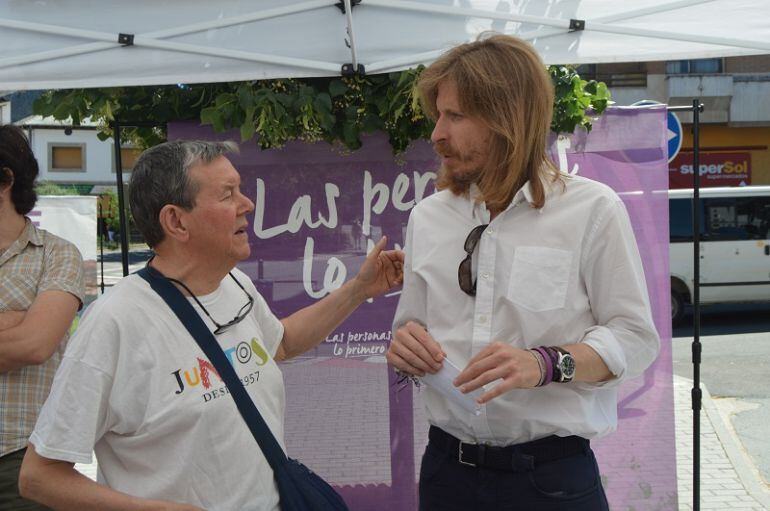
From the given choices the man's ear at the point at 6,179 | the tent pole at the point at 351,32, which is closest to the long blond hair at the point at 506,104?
the tent pole at the point at 351,32

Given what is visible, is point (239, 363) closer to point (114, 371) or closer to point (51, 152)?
point (114, 371)

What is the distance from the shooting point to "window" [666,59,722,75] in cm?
2116

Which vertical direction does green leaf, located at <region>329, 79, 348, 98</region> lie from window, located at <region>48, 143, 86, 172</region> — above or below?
below

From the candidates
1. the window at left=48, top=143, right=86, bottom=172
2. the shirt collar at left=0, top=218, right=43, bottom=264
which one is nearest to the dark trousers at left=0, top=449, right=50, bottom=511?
the shirt collar at left=0, top=218, right=43, bottom=264

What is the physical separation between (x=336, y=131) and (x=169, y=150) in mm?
1531

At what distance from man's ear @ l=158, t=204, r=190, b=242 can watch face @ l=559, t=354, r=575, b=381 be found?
2.87 feet

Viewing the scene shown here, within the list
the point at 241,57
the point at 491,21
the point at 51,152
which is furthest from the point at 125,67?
the point at 51,152

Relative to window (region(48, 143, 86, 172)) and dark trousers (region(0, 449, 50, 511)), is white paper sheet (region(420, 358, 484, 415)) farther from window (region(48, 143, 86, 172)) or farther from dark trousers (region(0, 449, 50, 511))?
window (region(48, 143, 86, 172))

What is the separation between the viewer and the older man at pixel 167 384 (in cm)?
157

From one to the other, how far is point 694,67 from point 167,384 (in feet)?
73.6

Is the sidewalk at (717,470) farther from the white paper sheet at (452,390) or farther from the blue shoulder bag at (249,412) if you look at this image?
the blue shoulder bag at (249,412)

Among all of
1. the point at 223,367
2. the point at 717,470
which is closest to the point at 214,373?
the point at 223,367

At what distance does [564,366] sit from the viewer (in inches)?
63.6

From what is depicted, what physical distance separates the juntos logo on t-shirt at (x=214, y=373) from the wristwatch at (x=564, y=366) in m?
0.68
